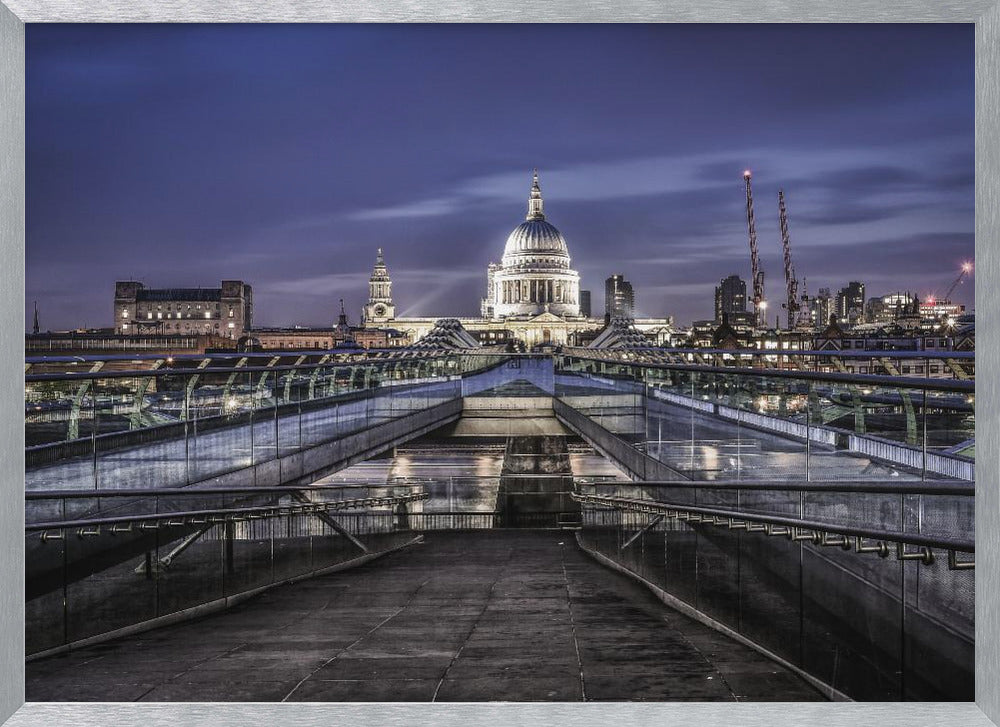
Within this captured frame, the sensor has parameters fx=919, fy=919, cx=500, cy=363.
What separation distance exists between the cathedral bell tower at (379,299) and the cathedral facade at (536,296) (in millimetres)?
1678

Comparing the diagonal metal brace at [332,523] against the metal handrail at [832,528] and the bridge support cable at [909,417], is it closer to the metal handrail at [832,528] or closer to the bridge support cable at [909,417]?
the metal handrail at [832,528]

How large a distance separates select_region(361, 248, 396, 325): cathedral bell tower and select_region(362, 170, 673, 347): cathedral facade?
66.1 inches

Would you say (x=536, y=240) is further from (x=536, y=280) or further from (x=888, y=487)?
(x=888, y=487)

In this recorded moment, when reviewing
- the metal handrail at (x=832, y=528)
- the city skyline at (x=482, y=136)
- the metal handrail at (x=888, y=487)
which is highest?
the city skyline at (x=482, y=136)

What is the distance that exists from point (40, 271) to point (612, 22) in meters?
4.14

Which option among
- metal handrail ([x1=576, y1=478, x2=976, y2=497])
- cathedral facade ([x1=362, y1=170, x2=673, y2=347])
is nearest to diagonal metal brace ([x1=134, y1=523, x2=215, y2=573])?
metal handrail ([x1=576, y1=478, x2=976, y2=497])

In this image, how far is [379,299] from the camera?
7013 inches

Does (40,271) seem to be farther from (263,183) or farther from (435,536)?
(435,536)

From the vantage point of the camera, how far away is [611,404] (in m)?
13.5

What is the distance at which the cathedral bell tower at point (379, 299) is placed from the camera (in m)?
175

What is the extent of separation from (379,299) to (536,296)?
36.6 m

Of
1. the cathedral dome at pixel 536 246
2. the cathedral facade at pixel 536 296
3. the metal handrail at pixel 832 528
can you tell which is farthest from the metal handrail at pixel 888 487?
the cathedral dome at pixel 536 246

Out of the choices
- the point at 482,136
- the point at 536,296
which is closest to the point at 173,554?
the point at 482,136

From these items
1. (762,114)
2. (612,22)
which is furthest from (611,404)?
(612,22)
